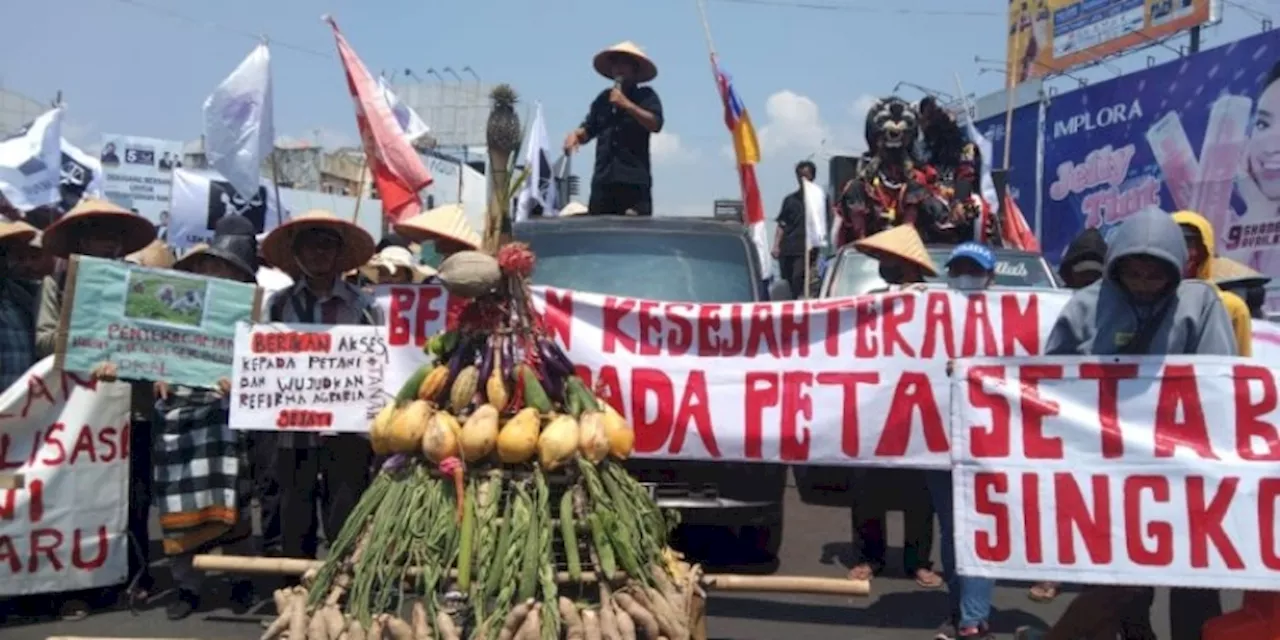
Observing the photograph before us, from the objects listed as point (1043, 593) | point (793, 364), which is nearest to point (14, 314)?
point (793, 364)

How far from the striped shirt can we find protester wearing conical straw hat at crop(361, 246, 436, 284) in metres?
4.17

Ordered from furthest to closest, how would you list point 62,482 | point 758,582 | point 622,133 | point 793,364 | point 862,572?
point 622,133, point 862,572, point 62,482, point 793,364, point 758,582

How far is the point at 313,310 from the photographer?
6.02 metres

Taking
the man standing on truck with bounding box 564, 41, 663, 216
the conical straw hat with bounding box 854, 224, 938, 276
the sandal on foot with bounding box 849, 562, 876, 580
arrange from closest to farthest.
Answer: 1. the conical straw hat with bounding box 854, 224, 938, 276
2. the sandal on foot with bounding box 849, 562, 876, 580
3. the man standing on truck with bounding box 564, 41, 663, 216

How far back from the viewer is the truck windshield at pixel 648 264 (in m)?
6.74

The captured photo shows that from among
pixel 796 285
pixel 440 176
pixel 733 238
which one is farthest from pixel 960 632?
pixel 440 176

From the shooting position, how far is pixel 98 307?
567 cm

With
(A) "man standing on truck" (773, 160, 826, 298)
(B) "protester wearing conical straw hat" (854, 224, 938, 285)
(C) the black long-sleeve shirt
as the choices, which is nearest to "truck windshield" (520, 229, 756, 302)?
(B) "protester wearing conical straw hat" (854, 224, 938, 285)

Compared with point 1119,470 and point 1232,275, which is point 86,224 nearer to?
point 1119,470

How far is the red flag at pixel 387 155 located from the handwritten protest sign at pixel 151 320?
7.44 feet

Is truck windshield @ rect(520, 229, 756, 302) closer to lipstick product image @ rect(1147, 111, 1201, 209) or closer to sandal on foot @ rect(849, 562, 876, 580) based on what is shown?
sandal on foot @ rect(849, 562, 876, 580)

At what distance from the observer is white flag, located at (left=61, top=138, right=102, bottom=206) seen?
1210 centimetres

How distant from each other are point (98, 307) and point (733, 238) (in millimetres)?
3547

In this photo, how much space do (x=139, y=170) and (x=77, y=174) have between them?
9048 millimetres
